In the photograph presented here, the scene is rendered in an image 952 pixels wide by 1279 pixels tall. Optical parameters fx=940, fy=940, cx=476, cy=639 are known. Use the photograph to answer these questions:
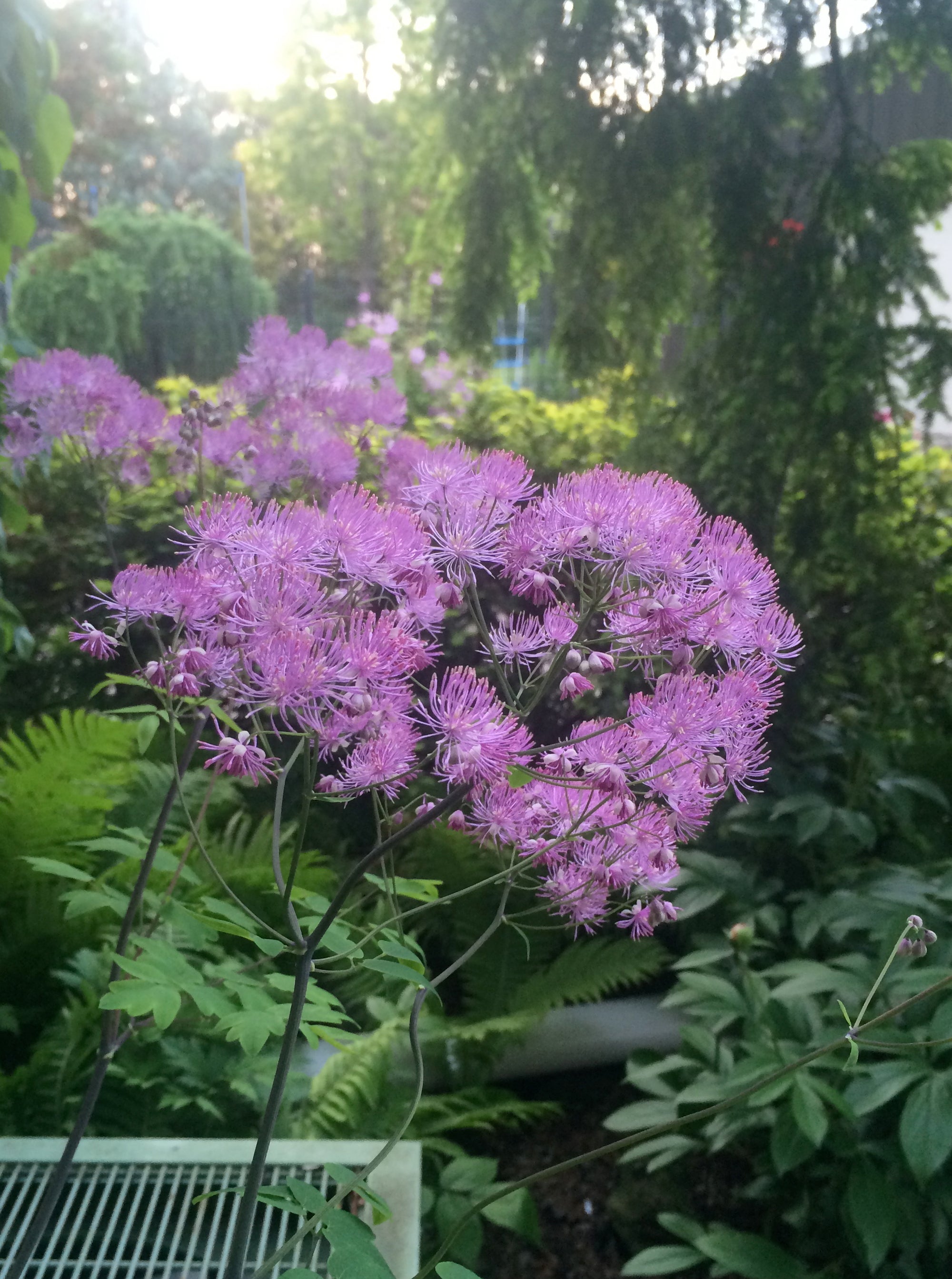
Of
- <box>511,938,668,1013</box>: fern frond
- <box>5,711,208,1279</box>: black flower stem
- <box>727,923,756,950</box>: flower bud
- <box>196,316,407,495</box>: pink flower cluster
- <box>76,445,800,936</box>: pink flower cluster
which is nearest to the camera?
<box>76,445,800,936</box>: pink flower cluster

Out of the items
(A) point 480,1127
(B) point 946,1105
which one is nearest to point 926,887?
(B) point 946,1105

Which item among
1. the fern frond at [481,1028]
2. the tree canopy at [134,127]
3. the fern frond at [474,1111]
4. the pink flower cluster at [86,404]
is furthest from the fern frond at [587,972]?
the tree canopy at [134,127]

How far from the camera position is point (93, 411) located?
4.21ft

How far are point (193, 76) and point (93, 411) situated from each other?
1159 centimetres

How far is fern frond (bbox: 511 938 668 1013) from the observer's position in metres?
1.97

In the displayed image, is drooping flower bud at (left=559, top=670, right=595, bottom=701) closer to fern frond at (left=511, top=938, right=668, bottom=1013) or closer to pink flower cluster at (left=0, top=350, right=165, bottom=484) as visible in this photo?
pink flower cluster at (left=0, top=350, right=165, bottom=484)

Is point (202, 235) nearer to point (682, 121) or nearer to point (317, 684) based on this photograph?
point (682, 121)

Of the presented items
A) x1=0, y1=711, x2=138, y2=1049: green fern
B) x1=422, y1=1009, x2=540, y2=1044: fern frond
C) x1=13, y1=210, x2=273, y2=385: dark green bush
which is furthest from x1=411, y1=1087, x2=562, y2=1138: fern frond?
x1=13, y1=210, x2=273, y2=385: dark green bush

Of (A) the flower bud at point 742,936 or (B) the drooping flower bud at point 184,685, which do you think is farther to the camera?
(A) the flower bud at point 742,936

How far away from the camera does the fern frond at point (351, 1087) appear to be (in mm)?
1572

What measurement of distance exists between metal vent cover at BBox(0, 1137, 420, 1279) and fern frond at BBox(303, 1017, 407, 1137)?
418mm

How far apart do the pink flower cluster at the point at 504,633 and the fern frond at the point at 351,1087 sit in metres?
1.04

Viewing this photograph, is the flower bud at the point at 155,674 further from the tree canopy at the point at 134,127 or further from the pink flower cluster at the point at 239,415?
the tree canopy at the point at 134,127

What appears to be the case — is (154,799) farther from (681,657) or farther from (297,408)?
(681,657)
